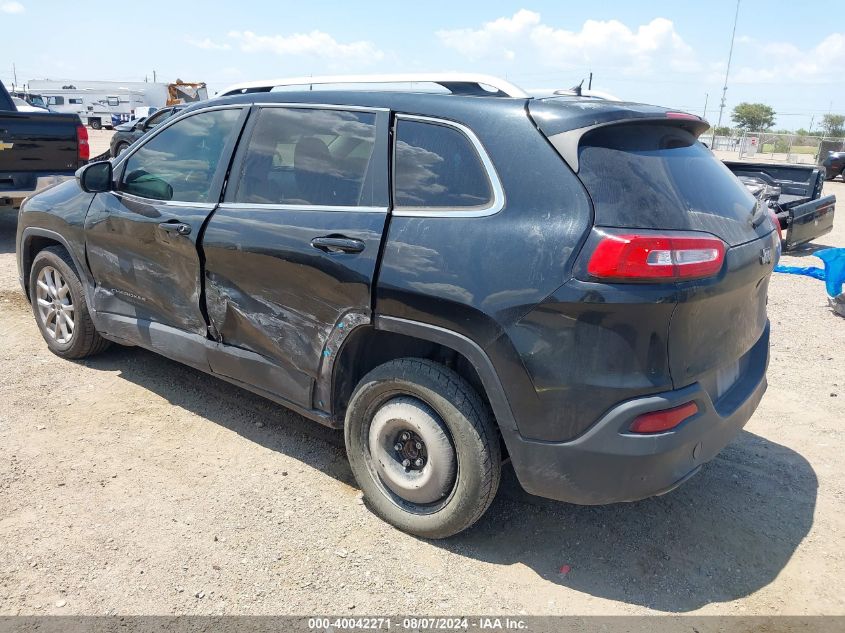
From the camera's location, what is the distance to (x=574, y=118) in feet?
8.60

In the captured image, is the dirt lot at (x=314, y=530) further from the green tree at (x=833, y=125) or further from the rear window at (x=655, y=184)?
the green tree at (x=833, y=125)

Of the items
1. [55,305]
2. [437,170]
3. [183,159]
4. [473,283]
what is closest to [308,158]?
[437,170]

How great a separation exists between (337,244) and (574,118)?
3.76 ft

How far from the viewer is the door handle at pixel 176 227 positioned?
369 cm

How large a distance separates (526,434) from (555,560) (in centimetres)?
75

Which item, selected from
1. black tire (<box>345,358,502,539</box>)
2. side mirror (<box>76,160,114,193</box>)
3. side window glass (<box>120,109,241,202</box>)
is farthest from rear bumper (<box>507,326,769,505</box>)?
side mirror (<box>76,160,114,193</box>)

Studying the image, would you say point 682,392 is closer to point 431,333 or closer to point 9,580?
point 431,333

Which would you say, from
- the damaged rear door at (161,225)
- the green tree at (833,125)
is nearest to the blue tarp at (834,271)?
the damaged rear door at (161,225)

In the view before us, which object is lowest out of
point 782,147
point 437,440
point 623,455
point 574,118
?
point 782,147

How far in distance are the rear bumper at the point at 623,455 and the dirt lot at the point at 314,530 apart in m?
0.50

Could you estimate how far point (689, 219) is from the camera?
8.50 feet

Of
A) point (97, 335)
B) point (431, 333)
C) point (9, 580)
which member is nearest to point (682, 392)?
point (431, 333)

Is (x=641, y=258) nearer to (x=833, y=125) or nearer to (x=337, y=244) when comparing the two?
(x=337, y=244)

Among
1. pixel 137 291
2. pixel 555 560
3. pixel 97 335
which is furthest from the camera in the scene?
pixel 97 335
